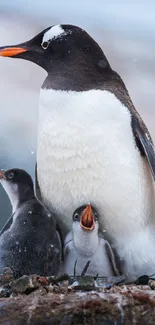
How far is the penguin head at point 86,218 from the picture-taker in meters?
2.88

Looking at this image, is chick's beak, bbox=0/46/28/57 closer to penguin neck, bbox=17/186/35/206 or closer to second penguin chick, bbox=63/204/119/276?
penguin neck, bbox=17/186/35/206

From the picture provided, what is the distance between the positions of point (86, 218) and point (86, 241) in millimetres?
167

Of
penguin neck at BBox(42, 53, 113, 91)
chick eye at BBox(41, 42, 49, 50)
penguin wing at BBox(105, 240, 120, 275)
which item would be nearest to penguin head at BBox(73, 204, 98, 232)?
penguin wing at BBox(105, 240, 120, 275)

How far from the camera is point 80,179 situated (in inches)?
120

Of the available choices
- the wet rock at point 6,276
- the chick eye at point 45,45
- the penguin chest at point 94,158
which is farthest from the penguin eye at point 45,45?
the wet rock at point 6,276

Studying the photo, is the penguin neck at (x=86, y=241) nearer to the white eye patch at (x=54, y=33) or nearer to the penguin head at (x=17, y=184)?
the penguin head at (x=17, y=184)

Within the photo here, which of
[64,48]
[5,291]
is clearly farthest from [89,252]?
[64,48]

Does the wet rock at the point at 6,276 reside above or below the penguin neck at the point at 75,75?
below

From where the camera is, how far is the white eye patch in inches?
127

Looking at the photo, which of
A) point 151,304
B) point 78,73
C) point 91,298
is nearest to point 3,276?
point 91,298

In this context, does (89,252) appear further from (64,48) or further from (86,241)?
(64,48)

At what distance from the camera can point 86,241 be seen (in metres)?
3.01

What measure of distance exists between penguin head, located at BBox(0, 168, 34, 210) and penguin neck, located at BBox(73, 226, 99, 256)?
392 millimetres

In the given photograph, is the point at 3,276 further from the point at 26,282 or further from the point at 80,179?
the point at 80,179
